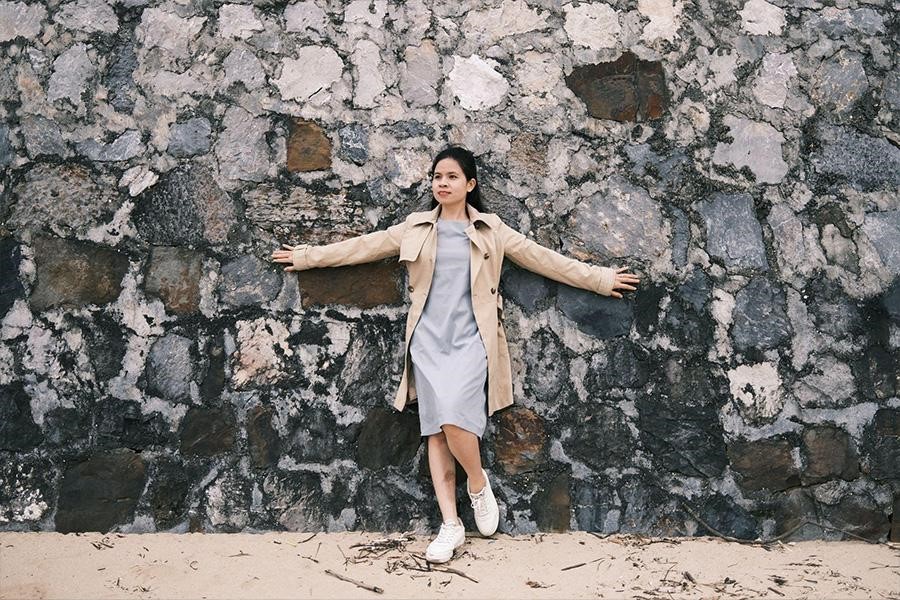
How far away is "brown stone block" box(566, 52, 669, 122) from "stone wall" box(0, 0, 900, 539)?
0.5 inches

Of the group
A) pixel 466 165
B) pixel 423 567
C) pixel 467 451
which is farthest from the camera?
pixel 466 165

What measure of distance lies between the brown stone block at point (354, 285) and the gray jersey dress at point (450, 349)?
0.20 m

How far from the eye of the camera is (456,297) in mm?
3441

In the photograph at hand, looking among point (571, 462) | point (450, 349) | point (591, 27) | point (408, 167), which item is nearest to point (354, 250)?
point (408, 167)

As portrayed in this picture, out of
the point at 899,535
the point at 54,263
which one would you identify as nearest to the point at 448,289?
the point at 54,263

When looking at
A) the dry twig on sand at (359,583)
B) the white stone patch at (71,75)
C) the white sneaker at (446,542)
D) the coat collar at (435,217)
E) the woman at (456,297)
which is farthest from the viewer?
the white stone patch at (71,75)

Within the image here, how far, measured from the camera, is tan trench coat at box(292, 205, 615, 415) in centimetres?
343

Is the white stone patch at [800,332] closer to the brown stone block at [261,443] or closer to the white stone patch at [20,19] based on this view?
the brown stone block at [261,443]

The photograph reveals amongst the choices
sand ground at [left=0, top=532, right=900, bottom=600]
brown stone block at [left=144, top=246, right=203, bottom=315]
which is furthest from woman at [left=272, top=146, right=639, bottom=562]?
brown stone block at [left=144, top=246, right=203, bottom=315]

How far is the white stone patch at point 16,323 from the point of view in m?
3.53

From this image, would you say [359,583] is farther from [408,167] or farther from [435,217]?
[408,167]

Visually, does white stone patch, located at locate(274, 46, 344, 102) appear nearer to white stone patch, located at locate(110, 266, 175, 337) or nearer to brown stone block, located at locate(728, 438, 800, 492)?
white stone patch, located at locate(110, 266, 175, 337)

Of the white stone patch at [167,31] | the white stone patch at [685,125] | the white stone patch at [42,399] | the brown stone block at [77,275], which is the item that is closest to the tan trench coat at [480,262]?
the white stone patch at [685,125]

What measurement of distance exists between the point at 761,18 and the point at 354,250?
6.60 ft
